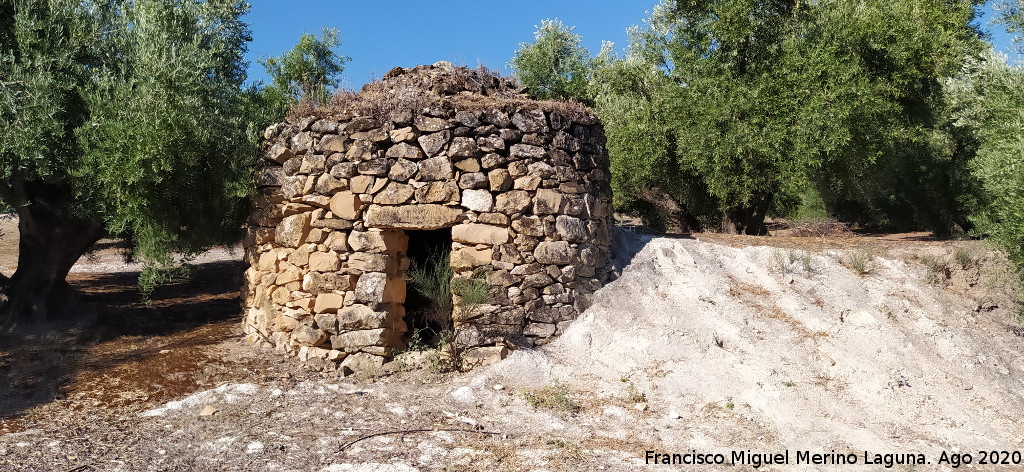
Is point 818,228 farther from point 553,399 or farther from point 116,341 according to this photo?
point 116,341

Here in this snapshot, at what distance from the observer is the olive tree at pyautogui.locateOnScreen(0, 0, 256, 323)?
7230 millimetres

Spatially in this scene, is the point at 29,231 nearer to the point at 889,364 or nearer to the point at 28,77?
the point at 28,77

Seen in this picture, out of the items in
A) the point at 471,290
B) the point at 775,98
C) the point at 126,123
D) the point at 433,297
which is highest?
the point at 775,98

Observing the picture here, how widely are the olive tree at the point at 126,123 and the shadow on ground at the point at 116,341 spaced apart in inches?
35.6

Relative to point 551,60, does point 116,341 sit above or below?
below

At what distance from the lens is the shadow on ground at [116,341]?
6598mm

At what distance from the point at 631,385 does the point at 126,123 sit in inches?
232

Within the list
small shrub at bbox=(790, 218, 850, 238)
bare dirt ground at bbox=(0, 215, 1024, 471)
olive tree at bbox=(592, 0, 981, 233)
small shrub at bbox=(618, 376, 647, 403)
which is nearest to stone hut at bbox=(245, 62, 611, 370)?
bare dirt ground at bbox=(0, 215, 1024, 471)

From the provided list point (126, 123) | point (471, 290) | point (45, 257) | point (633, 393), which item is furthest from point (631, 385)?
point (45, 257)

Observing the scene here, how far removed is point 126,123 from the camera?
720 centimetres

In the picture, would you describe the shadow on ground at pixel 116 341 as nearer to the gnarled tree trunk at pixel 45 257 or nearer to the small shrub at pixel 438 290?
the gnarled tree trunk at pixel 45 257

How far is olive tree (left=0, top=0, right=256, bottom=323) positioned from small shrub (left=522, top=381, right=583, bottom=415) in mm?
4054

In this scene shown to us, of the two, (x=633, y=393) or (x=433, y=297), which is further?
(x=433, y=297)

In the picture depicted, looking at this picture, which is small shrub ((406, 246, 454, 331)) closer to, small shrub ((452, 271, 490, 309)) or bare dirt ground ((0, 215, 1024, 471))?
small shrub ((452, 271, 490, 309))
